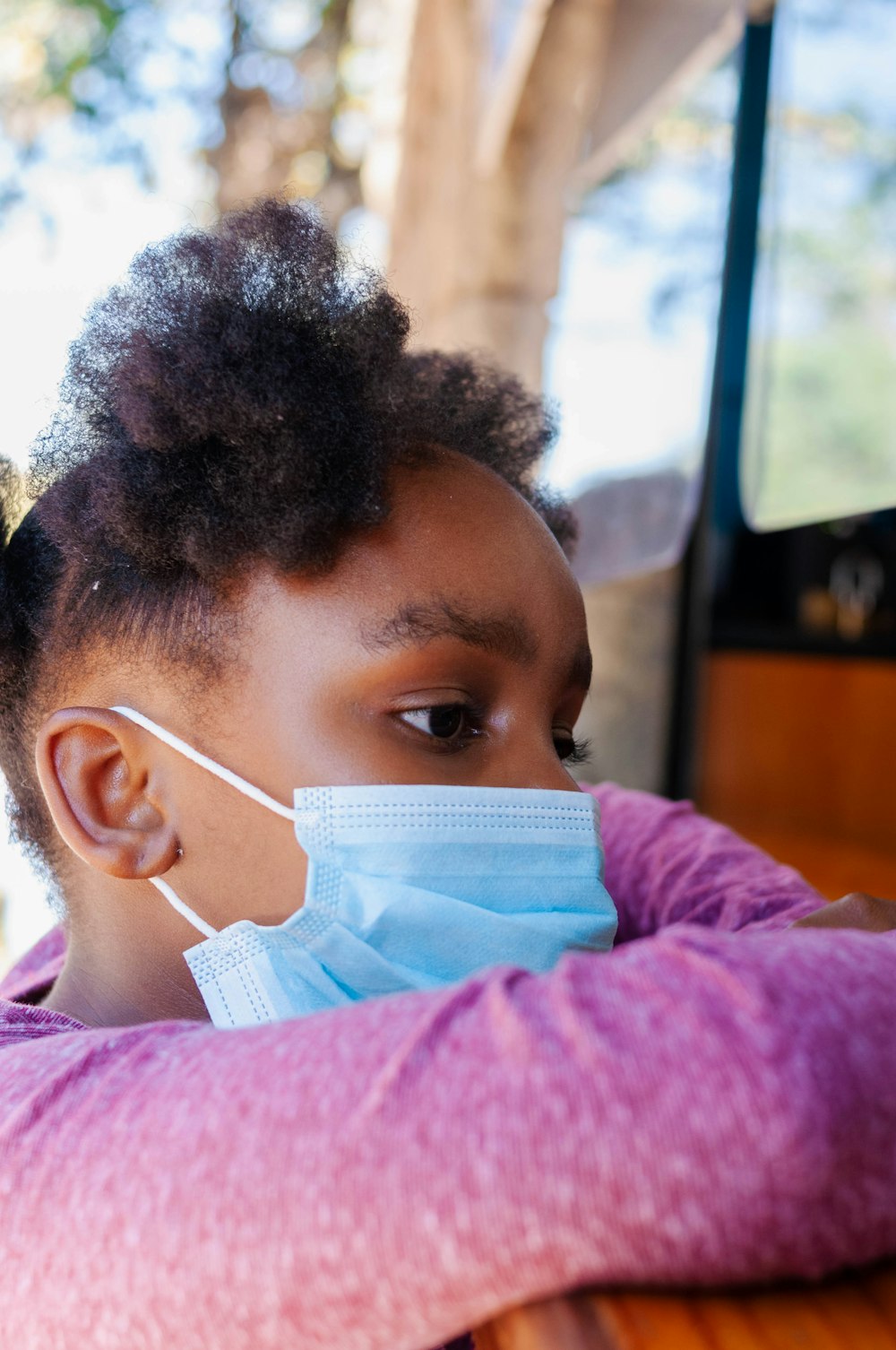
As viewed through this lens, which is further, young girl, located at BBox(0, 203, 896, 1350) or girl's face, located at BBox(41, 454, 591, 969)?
girl's face, located at BBox(41, 454, 591, 969)

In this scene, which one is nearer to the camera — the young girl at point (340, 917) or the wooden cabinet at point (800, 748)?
the young girl at point (340, 917)

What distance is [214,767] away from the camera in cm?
109

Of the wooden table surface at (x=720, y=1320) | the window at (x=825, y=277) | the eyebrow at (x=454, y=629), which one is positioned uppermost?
the window at (x=825, y=277)

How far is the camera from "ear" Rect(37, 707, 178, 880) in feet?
3.67

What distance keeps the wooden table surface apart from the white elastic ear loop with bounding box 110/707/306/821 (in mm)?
497

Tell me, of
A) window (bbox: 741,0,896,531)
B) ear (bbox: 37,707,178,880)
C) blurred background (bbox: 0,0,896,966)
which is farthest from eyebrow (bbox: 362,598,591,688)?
window (bbox: 741,0,896,531)

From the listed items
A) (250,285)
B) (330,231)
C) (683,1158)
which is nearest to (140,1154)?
(683,1158)

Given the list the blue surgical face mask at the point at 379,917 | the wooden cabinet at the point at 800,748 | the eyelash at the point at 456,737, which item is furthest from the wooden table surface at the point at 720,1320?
the wooden cabinet at the point at 800,748

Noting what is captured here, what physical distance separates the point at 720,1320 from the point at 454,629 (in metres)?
0.60

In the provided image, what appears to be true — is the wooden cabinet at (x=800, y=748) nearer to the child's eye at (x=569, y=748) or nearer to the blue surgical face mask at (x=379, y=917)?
the child's eye at (x=569, y=748)

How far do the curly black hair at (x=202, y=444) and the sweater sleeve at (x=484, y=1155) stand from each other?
1.59 feet

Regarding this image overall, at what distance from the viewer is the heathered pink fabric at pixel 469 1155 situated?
1.95 feet

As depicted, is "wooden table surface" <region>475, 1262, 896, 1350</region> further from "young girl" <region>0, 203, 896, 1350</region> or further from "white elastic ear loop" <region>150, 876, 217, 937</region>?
"white elastic ear loop" <region>150, 876, 217, 937</region>

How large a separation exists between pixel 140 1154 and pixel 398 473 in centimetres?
65
